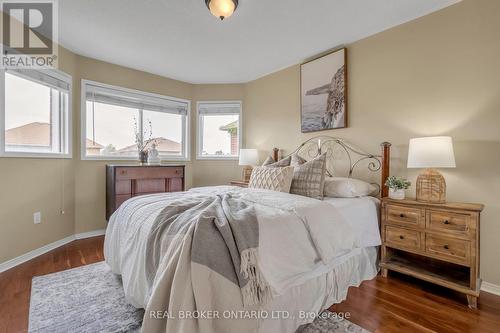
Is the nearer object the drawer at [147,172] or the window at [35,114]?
the window at [35,114]

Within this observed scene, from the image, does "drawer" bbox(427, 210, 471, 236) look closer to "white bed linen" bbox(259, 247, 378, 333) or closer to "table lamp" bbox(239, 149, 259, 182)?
"white bed linen" bbox(259, 247, 378, 333)

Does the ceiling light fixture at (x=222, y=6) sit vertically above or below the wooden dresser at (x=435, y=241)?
above

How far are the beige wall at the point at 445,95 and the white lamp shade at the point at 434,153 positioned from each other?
346 millimetres

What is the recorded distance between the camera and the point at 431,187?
7.02 ft

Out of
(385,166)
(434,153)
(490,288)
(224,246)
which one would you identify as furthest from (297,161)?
(490,288)

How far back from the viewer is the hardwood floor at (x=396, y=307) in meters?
1.61

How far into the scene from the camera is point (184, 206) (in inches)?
66.1

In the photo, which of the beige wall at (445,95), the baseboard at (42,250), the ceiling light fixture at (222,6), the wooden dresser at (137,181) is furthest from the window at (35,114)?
the beige wall at (445,95)

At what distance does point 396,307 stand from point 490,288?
95 cm

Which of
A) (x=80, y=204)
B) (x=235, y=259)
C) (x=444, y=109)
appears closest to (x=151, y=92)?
(x=80, y=204)

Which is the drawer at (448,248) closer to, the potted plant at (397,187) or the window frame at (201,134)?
the potted plant at (397,187)

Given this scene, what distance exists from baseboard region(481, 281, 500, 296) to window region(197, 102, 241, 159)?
368 cm

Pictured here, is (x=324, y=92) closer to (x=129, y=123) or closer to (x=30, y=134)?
(x=129, y=123)

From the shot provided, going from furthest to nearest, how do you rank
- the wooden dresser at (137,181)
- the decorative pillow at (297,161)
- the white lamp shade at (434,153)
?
1. the wooden dresser at (137,181)
2. the decorative pillow at (297,161)
3. the white lamp shade at (434,153)
